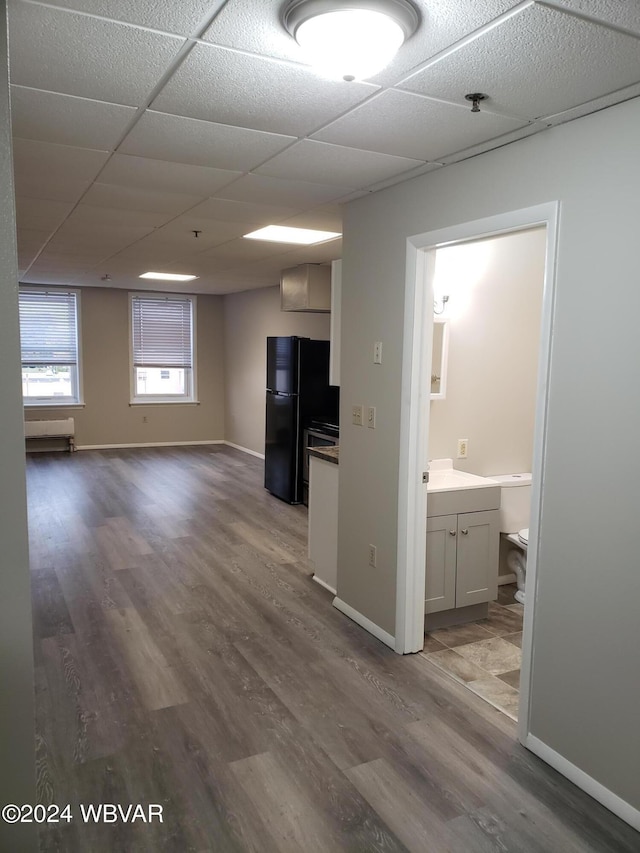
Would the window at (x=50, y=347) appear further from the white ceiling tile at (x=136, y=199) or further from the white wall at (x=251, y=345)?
the white ceiling tile at (x=136, y=199)

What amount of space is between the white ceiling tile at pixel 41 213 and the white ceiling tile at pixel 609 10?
2963mm

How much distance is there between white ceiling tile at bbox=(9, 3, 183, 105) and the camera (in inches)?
61.1

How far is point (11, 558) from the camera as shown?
1505 millimetres

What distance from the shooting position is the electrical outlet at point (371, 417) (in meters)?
3.36

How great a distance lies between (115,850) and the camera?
1942mm

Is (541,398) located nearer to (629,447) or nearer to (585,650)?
(629,447)

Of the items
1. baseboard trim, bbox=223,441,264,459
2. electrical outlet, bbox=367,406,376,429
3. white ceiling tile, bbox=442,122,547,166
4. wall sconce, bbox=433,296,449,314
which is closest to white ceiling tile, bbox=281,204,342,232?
wall sconce, bbox=433,296,449,314

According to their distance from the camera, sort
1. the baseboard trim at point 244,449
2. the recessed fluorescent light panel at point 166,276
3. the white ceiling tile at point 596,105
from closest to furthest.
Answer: the white ceiling tile at point 596,105 → the recessed fluorescent light panel at point 166,276 → the baseboard trim at point 244,449

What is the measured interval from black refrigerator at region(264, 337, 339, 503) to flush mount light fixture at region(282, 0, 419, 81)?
14.8 ft

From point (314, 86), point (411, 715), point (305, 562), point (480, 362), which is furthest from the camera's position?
point (305, 562)

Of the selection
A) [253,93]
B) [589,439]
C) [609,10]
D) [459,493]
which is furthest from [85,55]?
[459,493]

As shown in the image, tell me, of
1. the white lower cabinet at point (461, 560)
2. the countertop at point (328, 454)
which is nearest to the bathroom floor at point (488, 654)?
the white lower cabinet at point (461, 560)

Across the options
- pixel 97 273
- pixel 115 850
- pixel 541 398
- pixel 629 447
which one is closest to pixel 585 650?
pixel 629 447

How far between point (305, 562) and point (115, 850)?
2711mm
